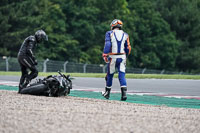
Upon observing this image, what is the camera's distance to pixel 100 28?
194ft

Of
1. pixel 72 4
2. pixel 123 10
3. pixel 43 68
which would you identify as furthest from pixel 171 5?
pixel 43 68

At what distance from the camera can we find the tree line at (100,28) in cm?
5156

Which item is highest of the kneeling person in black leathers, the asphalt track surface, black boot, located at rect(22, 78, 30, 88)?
the kneeling person in black leathers

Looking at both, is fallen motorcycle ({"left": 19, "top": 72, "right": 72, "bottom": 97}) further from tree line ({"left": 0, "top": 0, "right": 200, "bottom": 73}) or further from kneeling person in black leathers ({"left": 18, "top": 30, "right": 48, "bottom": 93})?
tree line ({"left": 0, "top": 0, "right": 200, "bottom": 73})

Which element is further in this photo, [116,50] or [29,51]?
[29,51]

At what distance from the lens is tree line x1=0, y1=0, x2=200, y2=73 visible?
51562 mm

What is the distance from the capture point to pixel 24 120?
7.76m

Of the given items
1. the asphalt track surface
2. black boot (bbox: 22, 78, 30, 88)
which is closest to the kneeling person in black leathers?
black boot (bbox: 22, 78, 30, 88)

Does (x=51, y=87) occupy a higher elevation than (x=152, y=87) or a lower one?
higher

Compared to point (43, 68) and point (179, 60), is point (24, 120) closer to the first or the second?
point (43, 68)

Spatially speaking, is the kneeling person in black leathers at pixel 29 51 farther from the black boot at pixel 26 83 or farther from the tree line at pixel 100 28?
the tree line at pixel 100 28

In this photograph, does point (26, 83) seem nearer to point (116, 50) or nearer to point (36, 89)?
point (36, 89)

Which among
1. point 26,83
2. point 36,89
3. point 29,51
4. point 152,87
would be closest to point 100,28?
point 152,87

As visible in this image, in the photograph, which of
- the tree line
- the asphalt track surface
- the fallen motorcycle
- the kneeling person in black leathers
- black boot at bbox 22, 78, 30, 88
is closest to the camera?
the fallen motorcycle
